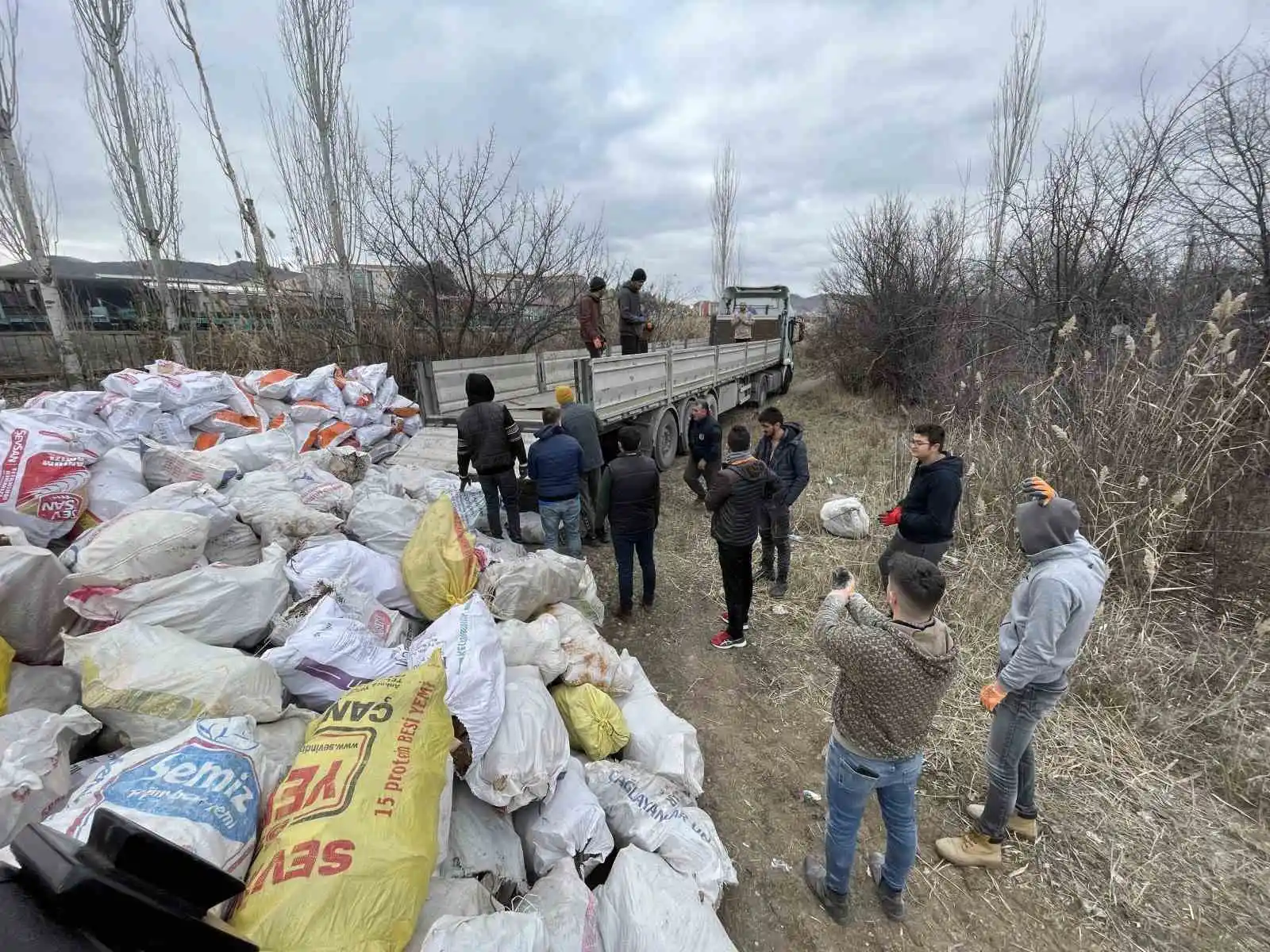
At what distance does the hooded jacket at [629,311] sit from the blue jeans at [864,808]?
6.10m

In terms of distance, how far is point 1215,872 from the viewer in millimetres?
2047

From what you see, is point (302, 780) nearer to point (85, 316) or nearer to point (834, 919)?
point (834, 919)

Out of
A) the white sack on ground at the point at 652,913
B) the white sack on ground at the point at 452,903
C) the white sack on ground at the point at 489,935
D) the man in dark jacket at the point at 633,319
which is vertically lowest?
the white sack on ground at the point at 652,913

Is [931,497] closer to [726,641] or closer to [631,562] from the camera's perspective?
[726,641]

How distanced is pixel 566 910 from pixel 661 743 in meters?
0.99

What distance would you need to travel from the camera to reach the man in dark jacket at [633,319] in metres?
6.86

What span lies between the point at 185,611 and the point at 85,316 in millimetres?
6754

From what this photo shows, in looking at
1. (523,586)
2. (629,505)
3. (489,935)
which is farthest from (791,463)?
(489,935)

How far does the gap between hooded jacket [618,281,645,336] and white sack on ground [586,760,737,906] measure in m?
5.91

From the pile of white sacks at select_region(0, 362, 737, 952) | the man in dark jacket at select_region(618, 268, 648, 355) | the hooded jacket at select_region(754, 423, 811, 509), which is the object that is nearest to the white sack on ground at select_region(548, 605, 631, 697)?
the pile of white sacks at select_region(0, 362, 737, 952)

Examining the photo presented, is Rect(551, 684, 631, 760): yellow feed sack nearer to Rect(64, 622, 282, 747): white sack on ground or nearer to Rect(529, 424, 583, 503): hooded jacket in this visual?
Rect(64, 622, 282, 747): white sack on ground

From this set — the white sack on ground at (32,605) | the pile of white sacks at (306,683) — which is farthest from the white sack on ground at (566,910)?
the white sack on ground at (32,605)

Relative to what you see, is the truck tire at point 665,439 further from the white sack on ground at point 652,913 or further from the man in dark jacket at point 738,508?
the white sack on ground at point 652,913

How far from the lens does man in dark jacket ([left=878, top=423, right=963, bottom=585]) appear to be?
118 inches
